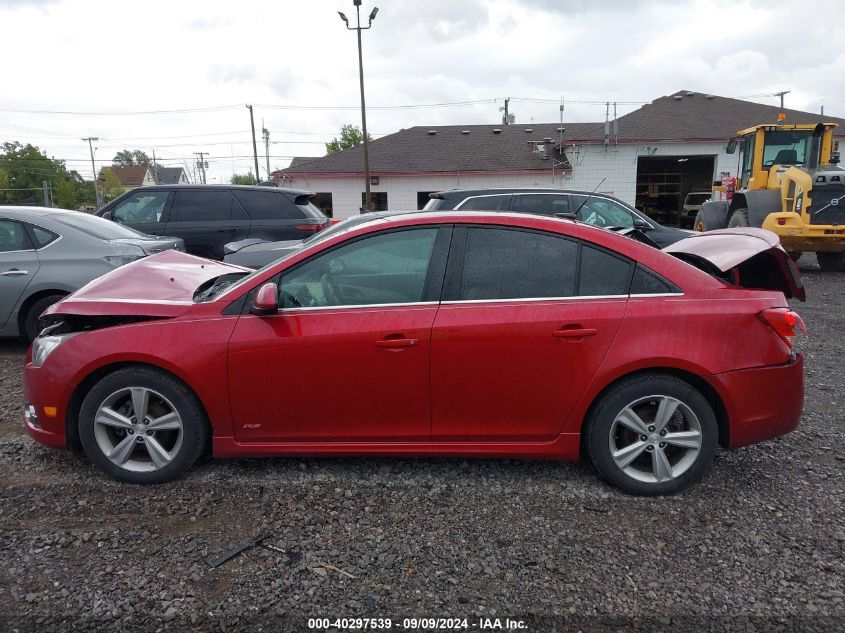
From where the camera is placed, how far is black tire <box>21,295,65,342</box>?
236 inches

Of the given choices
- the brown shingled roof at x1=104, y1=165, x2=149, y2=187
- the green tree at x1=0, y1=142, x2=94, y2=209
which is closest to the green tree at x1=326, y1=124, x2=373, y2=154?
the green tree at x1=0, y1=142, x2=94, y2=209

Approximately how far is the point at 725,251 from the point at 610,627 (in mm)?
2373

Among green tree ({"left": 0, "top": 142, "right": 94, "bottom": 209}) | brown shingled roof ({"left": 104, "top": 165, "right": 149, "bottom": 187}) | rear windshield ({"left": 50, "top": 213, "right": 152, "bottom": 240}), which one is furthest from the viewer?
brown shingled roof ({"left": 104, "top": 165, "right": 149, "bottom": 187})

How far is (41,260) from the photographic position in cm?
597

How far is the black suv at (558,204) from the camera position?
8.70m

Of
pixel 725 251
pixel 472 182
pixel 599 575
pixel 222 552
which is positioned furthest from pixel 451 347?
pixel 472 182

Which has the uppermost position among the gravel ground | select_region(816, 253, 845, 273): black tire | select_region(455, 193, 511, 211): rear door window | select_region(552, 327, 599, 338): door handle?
select_region(455, 193, 511, 211): rear door window

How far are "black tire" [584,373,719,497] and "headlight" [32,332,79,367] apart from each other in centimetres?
304

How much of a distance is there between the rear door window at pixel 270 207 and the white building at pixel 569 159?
1842 centimetres

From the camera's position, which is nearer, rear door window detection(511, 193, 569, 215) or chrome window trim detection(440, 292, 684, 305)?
chrome window trim detection(440, 292, 684, 305)

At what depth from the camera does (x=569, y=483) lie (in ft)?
11.4

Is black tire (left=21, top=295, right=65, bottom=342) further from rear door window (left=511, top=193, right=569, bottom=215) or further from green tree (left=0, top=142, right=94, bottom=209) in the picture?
green tree (left=0, top=142, right=94, bottom=209)

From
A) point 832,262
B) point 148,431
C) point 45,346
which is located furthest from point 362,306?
point 832,262

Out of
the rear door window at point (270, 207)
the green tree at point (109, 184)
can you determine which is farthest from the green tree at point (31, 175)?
the rear door window at point (270, 207)
